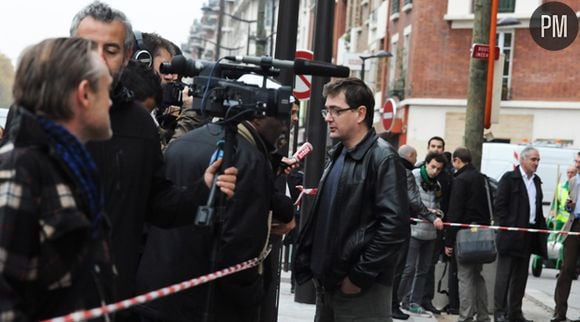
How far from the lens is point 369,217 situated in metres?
6.21

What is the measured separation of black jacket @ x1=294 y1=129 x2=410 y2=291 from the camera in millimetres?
6070

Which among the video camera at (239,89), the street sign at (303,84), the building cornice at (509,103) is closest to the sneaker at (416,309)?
the street sign at (303,84)

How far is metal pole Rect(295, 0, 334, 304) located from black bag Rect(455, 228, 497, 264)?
162cm

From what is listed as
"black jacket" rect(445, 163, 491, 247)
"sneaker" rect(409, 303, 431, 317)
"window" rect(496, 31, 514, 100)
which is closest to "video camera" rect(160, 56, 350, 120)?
"black jacket" rect(445, 163, 491, 247)

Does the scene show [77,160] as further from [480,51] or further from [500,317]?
[480,51]

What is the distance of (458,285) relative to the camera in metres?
13.5

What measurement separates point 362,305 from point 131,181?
206 cm

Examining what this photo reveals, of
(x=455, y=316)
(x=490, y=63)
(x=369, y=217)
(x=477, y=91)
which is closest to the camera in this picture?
(x=369, y=217)

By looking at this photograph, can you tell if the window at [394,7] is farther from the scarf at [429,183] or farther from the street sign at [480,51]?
the scarf at [429,183]

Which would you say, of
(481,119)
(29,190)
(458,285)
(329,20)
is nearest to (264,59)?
(29,190)

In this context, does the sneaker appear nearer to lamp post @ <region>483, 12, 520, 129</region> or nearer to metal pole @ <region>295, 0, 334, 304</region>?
metal pole @ <region>295, 0, 334, 304</region>

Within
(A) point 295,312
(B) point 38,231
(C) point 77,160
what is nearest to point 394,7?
(A) point 295,312

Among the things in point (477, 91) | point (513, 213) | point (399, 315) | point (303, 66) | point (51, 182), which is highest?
point (477, 91)

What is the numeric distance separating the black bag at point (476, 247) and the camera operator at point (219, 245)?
288 inches
